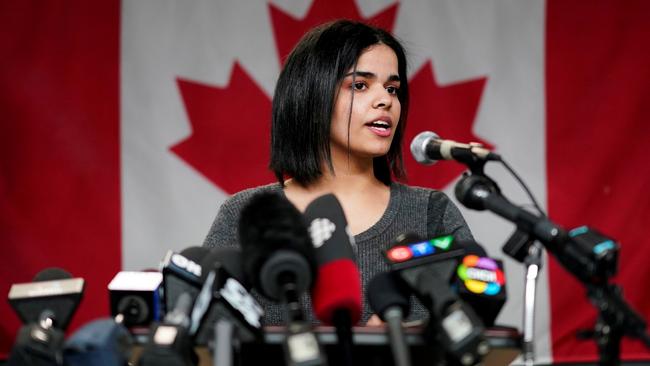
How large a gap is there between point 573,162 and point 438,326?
2065 millimetres

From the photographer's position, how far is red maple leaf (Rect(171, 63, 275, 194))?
325 centimetres

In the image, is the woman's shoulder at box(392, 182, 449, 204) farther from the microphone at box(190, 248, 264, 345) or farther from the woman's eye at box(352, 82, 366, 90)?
the microphone at box(190, 248, 264, 345)

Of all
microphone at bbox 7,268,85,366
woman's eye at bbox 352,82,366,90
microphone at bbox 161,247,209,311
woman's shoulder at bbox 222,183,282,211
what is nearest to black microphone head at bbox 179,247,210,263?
microphone at bbox 161,247,209,311

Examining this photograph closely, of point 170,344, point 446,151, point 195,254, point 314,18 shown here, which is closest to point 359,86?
point 446,151

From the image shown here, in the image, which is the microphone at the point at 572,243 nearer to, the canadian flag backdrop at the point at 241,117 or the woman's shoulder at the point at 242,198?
the woman's shoulder at the point at 242,198

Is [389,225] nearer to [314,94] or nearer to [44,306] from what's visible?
[314,94]

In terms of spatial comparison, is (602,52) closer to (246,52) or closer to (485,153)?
(246,52)

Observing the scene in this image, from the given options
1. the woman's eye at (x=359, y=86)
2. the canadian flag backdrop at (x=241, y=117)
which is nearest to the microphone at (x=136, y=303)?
the woman's eye at (x=359, y=86)

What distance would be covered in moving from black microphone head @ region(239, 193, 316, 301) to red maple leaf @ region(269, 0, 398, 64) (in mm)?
1977

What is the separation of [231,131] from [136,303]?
1.68 m

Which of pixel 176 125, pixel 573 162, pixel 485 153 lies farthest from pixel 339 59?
pixel 573 162

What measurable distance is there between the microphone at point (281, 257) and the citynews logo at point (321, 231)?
2.8 inches

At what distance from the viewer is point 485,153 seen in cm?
159

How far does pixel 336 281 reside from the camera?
4.54ft
